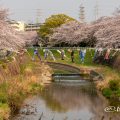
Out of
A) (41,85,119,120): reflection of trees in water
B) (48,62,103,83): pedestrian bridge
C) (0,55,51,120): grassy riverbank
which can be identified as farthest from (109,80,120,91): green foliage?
(48,62,103,83): pedestrian bridge

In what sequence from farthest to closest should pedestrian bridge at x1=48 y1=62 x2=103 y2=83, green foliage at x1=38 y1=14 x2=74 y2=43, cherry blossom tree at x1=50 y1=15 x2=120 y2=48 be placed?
green foliage at x1=38 y1=14 x2=74 y2=43 < cherry blossom tree at x1=50 y1=15 x2=120 y2=48 < pedestrian bridge at x1=48 y1=62 x2=103 y2=83

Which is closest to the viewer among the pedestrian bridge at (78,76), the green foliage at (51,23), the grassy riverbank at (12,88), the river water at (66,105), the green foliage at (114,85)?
the grassy riverbank at (12,88)

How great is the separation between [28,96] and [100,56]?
23.7 m

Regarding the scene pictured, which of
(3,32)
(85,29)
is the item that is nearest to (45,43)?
(85,29)

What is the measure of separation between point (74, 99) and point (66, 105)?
2.33 meters

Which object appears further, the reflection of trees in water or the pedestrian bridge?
the pedestrian bridge

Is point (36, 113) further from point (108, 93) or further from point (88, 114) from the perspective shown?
point (108, 93)

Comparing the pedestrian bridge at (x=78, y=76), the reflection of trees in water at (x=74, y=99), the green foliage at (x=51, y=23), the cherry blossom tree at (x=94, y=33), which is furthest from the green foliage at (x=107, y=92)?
the green foliage at (x=51, y=23)

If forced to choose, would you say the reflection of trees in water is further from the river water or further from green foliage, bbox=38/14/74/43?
green foliage, bbox=38/14/74/43

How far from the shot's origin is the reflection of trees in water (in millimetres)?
26312

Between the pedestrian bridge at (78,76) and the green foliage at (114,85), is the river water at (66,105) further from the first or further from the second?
the pedestrian bridge at (78,76)

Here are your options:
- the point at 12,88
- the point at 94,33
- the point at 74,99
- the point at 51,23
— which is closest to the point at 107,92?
the point at 74,99

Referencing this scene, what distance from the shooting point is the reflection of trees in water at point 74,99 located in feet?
86.3

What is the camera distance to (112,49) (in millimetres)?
45344
